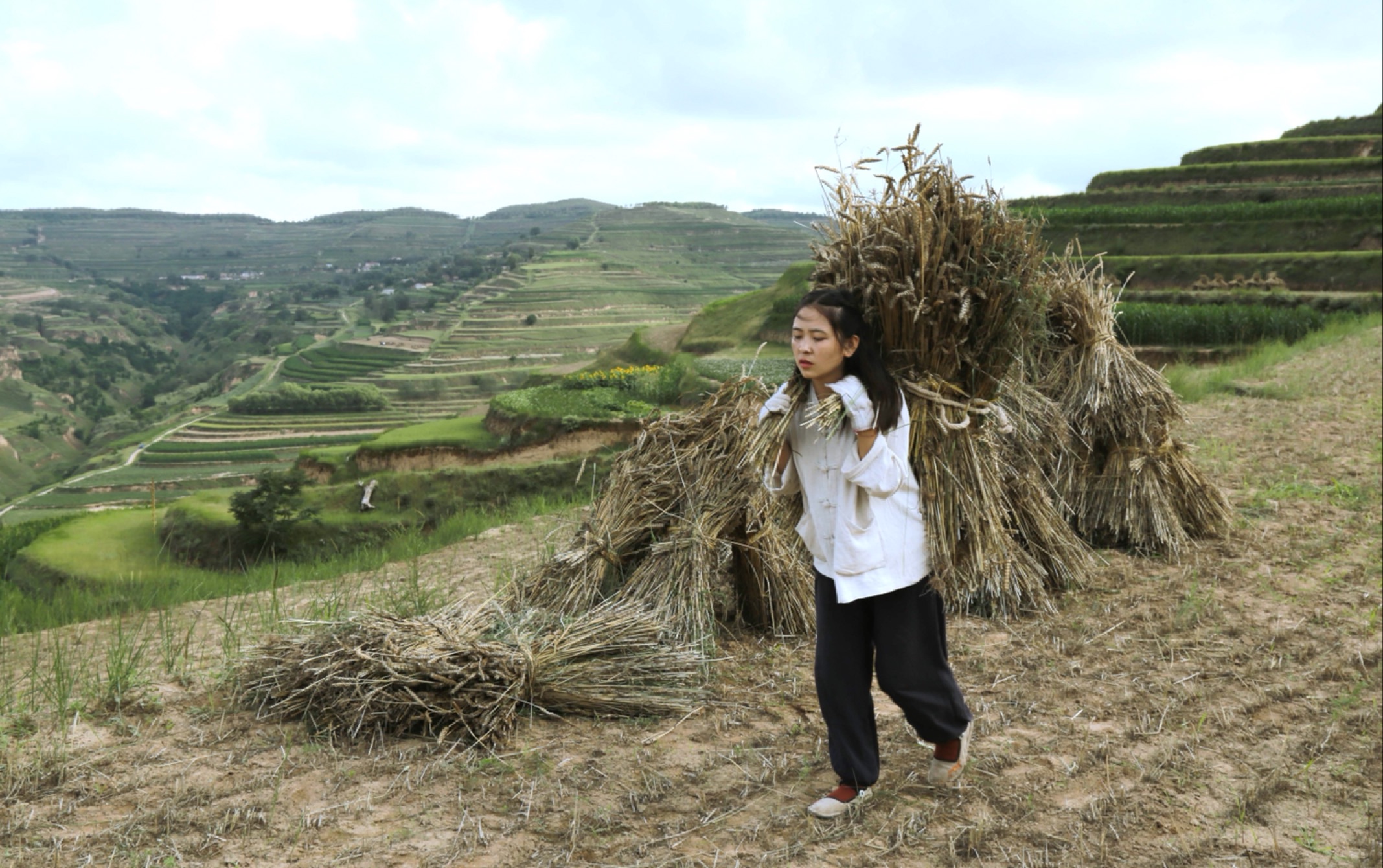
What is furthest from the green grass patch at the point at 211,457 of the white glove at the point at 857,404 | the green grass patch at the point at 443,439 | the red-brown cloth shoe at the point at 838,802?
the white glove at the point at 857,404

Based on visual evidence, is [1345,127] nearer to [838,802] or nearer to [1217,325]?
[1217,325]

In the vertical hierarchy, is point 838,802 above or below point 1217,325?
below

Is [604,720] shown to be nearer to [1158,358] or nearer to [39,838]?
[39,838]

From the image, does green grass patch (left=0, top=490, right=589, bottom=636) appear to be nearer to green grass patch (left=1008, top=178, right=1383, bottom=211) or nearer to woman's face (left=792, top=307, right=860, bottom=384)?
woman's face (left=792, top=307, right=860, bottom=384)

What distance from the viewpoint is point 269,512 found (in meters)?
18.0

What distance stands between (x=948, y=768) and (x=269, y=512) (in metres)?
17.5

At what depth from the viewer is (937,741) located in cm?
285

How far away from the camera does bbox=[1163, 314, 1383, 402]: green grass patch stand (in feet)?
37.2

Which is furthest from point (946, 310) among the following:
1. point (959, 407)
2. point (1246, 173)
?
point (1246, 173)

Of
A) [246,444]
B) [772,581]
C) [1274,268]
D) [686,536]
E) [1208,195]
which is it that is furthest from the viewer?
[246,444]

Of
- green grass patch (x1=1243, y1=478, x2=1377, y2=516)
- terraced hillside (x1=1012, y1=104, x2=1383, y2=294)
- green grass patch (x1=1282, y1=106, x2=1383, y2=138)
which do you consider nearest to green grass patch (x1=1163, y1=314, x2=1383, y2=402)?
green grass patch (x1=1243, y1=478, x2=1377, y2=516)

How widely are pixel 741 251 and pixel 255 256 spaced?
87.3 metres

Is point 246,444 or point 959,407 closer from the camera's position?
point 959,407

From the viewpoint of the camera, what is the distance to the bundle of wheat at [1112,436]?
5.31m
